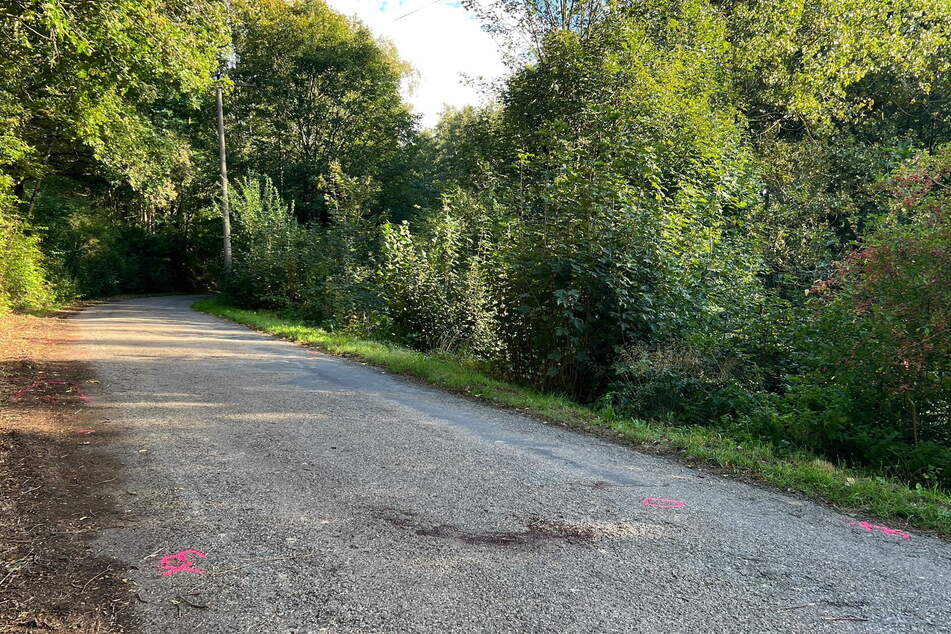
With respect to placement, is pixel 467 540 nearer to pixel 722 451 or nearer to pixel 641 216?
pixel 722 451

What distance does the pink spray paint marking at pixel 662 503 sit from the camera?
3.97m

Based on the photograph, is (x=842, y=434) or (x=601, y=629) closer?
(x=601, y=629)

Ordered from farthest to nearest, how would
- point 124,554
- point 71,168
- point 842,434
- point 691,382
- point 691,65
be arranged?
point 71,168
point 691,65
point 691,382
point 842,434
point 124,554

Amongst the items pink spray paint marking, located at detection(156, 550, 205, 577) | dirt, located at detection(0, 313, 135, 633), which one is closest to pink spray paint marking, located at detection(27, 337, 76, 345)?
dirt, located at detection(0, 313, 135, 633)

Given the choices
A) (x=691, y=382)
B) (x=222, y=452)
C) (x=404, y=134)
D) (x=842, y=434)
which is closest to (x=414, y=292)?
(x=691, y=382)

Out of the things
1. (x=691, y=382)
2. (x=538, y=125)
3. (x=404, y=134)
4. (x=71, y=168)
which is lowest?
(x=691, y=382)

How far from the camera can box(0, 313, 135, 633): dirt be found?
2.57m

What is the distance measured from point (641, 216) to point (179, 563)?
7.16 metres

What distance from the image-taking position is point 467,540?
10.9 feet

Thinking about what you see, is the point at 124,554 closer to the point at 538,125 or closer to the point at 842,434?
the point at 842,434

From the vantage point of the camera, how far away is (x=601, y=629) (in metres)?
2.49

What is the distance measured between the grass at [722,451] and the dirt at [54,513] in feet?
14.8

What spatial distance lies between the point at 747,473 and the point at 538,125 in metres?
15.9

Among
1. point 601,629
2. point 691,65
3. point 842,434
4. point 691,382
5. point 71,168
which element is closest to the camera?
point 601,629
